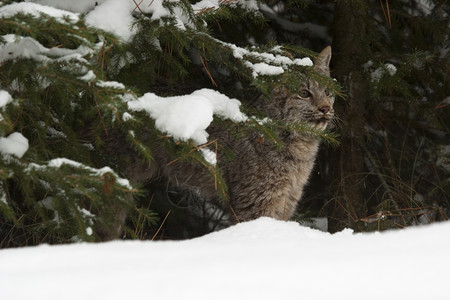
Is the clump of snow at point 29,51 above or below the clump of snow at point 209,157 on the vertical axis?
above

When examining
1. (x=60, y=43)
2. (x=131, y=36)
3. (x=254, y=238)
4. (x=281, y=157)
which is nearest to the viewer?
(x=254, y=238)

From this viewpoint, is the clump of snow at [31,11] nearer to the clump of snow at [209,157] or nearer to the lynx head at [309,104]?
the clump of snow at [209,157]

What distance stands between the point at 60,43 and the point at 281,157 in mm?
2024

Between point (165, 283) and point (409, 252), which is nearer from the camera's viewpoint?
point (165, 283)

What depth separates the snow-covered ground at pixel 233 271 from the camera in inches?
81.3

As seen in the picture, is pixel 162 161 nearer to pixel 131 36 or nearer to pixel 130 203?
pixel 131 36

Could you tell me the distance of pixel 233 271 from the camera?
7.22 ft

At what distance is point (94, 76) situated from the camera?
3.12 meters

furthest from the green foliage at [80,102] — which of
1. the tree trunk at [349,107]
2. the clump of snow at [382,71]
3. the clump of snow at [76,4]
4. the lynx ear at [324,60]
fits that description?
the tree trunk at [349,107]

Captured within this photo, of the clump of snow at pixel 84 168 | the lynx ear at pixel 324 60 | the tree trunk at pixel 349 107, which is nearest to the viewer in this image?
the clump of snow at pixel 84 168

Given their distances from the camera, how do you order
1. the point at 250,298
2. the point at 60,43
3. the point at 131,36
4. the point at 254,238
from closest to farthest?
the point at 250,298
the point at 254,238
the point at 60,43
the point at 131,36

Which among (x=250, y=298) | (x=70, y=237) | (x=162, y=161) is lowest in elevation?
(x=162, y=161)

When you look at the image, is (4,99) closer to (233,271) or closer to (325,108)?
(233,271)

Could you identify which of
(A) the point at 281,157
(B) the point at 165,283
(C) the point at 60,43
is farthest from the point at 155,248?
(A) the point at 281,157
